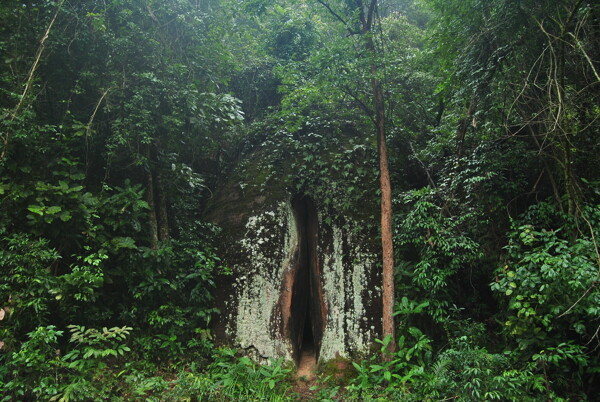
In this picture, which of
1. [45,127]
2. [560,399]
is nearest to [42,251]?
[45,127]

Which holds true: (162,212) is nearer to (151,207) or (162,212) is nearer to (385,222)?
(151,207)

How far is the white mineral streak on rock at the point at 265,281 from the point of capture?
6852mm

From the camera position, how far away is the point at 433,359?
5.81 metres

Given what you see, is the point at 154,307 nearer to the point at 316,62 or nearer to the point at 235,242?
the point at 235,242

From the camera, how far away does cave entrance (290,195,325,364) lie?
24.0 feet

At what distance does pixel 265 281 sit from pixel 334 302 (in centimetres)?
148

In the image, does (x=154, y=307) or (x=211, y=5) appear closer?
(x=154, y=307)

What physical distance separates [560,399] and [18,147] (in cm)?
829

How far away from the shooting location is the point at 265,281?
24.2ft

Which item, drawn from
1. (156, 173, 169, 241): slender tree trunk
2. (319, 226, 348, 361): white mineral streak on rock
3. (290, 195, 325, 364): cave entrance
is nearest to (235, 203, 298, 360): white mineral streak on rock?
(290, 195, 325, 364): cave entrance

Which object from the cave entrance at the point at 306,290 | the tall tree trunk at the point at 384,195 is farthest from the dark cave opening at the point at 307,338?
the tall tree trunk at the point at 384,195

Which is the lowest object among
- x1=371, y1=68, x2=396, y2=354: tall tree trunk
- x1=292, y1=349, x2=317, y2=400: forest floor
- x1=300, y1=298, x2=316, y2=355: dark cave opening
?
x1=292, y1=349, x2=317, y2=400: forest floor

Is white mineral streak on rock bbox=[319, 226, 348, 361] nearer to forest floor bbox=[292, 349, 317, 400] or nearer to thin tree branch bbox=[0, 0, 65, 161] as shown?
forest floor bbox=[292, 349, 317, 400]

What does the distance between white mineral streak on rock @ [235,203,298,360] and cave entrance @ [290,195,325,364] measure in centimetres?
27
